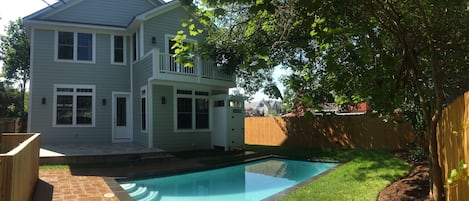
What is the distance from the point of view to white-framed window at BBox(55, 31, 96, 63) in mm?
15578

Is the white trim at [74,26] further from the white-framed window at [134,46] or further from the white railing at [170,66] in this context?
the white railing at [170,66]

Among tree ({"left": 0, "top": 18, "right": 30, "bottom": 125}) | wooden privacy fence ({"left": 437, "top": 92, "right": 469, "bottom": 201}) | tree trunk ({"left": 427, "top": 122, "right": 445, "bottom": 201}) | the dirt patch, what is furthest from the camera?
tree ({"left": 0, "top": 18, "right": 30, "bottom": 125})

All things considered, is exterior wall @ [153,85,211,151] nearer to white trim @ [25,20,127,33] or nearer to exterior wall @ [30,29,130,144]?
exterior wall @ [30,29,130,144]

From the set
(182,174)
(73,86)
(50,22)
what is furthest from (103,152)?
(50,22)

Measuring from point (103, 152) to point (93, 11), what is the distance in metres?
7.44

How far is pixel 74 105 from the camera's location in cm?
1554

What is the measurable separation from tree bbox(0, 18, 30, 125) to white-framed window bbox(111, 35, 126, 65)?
1895 centimetres

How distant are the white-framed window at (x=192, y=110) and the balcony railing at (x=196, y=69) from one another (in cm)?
97

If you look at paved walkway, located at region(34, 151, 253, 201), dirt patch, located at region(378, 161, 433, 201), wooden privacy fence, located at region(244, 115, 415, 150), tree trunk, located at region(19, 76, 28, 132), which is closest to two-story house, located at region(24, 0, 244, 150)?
paved walkway, located at region(34, 151, 253, 201)

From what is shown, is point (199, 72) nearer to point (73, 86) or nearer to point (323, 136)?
point (73, 86)

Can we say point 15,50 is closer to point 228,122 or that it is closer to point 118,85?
point 118,85

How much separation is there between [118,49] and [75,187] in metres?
9.81

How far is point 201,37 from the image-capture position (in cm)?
1731

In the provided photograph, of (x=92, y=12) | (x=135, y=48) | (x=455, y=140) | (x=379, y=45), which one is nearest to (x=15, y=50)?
(x=92, y=12)
